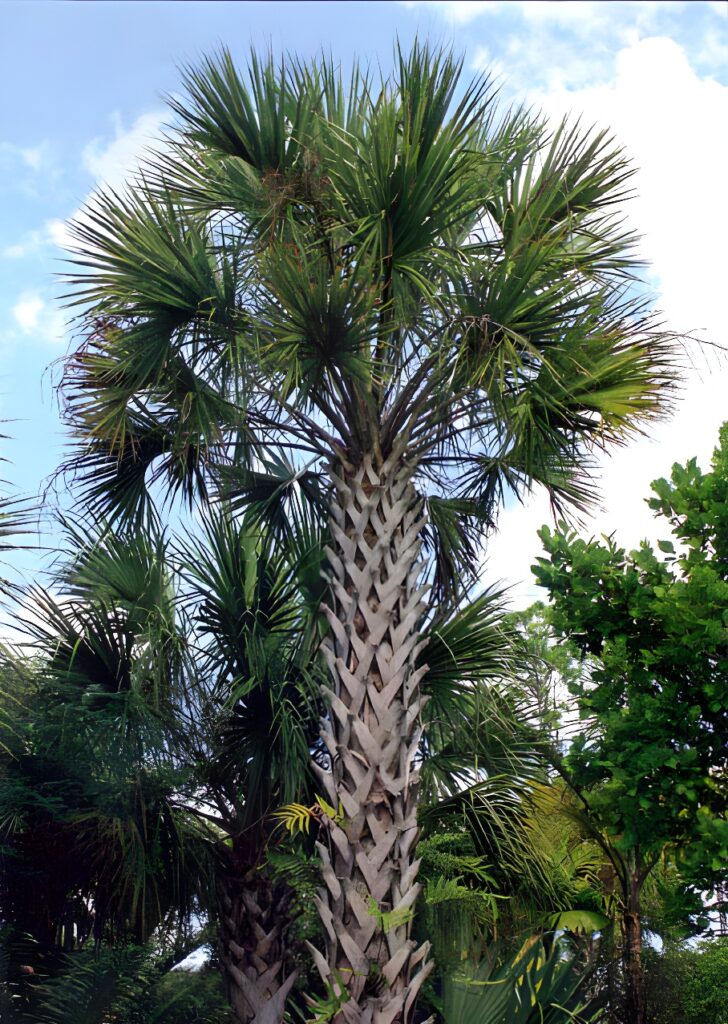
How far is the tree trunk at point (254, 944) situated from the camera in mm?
8484

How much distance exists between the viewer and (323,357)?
6.71 m

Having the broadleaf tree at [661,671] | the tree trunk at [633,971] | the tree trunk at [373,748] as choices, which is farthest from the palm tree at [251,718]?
the tree trunk at [633,971]

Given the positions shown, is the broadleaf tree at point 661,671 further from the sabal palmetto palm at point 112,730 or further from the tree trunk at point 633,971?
the sabal palmetto palm at point 112,730

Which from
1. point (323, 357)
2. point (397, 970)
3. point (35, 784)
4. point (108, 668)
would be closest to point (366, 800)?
point (397, 970)

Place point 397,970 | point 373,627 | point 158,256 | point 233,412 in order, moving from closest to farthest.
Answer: point 397,970
point 373,627
point 158,256
point 233,412

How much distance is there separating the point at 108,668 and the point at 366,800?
135 inches

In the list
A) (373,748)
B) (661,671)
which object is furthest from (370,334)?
(661,671)

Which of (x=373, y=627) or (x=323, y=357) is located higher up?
(x=323, y=357)

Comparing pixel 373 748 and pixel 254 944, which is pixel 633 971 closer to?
pixel 254 944

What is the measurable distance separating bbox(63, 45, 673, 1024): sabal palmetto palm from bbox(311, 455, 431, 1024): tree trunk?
0.5 inches

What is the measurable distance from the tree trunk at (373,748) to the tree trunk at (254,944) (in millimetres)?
2616

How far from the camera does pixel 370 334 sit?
22.0 ft

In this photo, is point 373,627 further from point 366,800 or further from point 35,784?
point 35,784

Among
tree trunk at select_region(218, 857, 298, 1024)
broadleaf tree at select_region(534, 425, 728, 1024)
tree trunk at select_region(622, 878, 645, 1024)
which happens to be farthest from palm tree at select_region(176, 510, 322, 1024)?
tree trunk at select_region(622, 878, 645, 1024)
